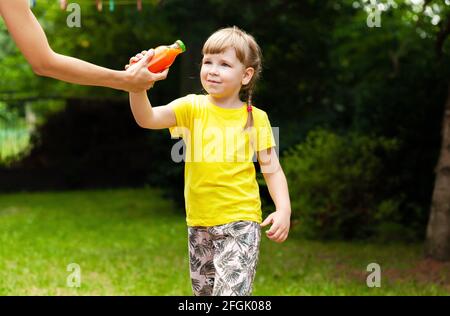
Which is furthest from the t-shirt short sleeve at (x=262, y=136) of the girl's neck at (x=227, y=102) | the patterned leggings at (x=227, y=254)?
the patterned leggings at (x=227, y=254)

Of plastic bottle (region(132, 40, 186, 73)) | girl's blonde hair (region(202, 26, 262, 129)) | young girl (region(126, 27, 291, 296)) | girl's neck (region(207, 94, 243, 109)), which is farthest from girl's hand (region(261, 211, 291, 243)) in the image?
plastic bottle (region(132, 40, 186, 73))

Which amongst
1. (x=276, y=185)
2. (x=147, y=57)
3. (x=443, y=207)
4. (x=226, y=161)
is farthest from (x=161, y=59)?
(x=443, y=207)

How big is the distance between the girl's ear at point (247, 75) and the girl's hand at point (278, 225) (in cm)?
63

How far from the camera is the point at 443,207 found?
7.32 meters

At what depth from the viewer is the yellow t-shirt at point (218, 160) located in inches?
136

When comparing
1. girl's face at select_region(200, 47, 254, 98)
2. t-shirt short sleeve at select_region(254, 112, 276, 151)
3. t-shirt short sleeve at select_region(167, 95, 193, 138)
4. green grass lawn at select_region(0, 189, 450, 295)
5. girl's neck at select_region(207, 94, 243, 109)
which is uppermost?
girl's face at select_region(200, 47, 254, 98)

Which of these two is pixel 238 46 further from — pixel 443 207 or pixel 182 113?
pixel 443 207

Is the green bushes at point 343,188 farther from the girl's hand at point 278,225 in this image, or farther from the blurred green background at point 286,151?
the girl's hand at point 278,225

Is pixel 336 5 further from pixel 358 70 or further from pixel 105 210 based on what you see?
pixel 105 210

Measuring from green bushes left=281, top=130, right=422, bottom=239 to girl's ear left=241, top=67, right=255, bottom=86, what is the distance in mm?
5582

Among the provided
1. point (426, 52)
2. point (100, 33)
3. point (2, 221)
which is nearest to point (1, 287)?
point (2, 221)

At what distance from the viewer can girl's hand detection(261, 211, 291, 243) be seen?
11.3 feet

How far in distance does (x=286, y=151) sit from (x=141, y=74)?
7095mm

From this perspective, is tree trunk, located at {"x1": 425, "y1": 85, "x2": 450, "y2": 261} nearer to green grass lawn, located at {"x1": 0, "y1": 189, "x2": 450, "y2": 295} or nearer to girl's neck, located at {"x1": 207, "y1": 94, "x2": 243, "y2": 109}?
green grass lawn, located at {"x1": 0, "y1": 189, "x2": 450, "y2": 295}
